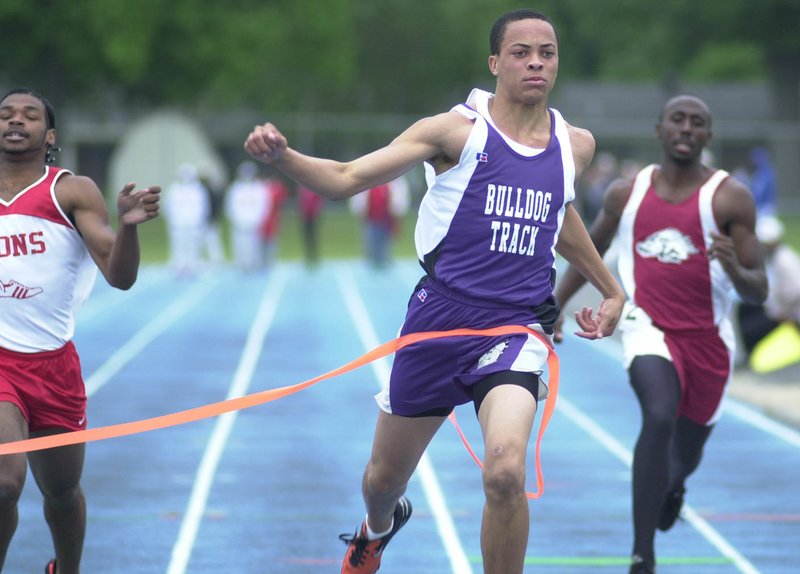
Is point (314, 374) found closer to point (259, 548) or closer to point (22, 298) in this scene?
point (259, 548)

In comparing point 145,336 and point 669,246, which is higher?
point 669,246

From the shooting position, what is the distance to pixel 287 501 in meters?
8.92

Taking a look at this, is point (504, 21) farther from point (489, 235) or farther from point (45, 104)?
point (45, 104)

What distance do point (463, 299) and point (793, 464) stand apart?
18.0 ft

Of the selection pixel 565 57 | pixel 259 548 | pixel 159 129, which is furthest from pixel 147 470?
pixel 565 57

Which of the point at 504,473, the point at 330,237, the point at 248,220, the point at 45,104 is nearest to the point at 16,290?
the point at 45,104

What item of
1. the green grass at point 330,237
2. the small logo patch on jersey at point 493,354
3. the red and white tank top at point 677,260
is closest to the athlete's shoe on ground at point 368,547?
the small logo patch on jersey at point 493,354

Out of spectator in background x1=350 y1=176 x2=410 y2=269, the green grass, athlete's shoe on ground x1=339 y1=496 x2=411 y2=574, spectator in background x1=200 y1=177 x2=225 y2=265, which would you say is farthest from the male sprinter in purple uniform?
the green grass

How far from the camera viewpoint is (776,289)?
1395 centimetres

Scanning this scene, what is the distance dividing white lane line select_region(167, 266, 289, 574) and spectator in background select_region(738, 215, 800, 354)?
478 centimetres

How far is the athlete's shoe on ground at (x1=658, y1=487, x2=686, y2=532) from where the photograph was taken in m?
7.57

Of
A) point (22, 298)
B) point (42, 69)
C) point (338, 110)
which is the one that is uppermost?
point (22, 298)

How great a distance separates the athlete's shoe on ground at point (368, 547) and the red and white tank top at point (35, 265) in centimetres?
148

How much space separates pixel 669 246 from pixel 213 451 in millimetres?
4581
